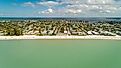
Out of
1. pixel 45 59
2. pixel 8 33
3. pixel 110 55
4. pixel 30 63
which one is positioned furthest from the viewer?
pixel 8 33

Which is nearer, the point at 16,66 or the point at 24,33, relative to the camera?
the point at 16,66

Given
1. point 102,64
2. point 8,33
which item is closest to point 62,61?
point 102,64

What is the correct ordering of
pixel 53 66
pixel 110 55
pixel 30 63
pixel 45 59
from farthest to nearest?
1. pixel 110 55
2. pixel 45 59
3. pixel 30 63
4. pixel 53 66

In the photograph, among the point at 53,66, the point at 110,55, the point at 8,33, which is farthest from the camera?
the point at 8,33

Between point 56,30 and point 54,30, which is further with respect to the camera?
point 56,30

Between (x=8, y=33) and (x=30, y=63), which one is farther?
(x=8, y=33)

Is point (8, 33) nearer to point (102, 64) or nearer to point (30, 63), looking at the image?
point (30, 63)

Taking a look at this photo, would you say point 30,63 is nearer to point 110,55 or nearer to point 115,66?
point 115,66

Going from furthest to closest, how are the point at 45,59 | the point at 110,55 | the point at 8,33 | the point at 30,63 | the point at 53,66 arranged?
1. the point at 8,33
2. the point at 110,55
3. the point at 45,59
4. the point at 30,63
5. the point at 53,66

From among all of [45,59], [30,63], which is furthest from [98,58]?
[30,63]
